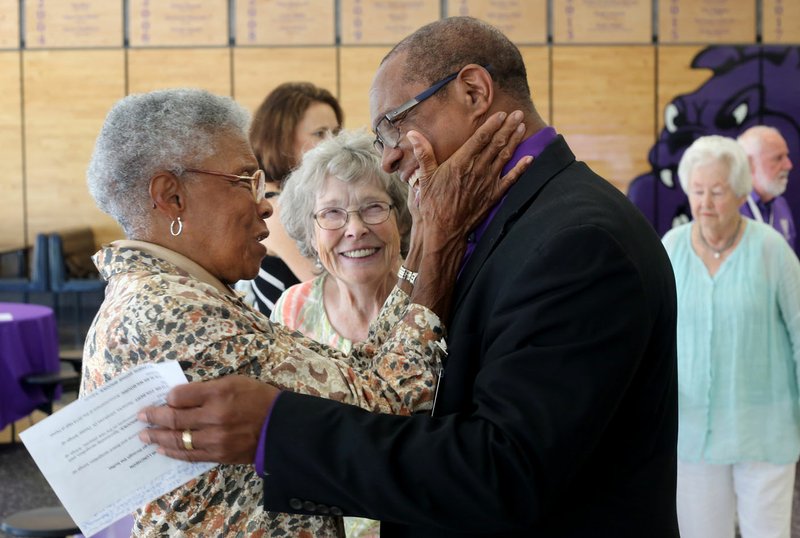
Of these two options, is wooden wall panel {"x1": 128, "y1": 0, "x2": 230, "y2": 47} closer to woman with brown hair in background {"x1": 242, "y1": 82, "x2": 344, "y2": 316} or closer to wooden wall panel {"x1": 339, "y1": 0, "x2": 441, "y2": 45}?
wooden wall panel {"x1": 339, "y1": 0, "x2": 441, "y2": 45}

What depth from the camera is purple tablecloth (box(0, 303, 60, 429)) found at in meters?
5.30

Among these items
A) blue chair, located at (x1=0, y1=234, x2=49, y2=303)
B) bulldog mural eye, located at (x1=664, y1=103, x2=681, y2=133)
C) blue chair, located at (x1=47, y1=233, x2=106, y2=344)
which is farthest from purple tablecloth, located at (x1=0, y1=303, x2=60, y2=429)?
bulldog mural eye, located at (x1=664, y1=103, x2=681, y2=133)

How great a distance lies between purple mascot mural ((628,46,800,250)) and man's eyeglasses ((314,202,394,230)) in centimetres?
622

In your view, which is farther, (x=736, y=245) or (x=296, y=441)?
(x=736, y=245)

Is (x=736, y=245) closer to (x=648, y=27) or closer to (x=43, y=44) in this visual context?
(x=648, y=27)

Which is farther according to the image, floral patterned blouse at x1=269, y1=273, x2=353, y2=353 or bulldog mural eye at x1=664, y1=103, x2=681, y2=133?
bulldog mural eye at x1=664, y1=103, x2=681, y2=133

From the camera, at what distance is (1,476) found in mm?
5789

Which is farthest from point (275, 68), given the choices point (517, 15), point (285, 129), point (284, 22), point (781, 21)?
point (285, 129)

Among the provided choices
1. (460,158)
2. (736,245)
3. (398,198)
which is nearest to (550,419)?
(460,158)

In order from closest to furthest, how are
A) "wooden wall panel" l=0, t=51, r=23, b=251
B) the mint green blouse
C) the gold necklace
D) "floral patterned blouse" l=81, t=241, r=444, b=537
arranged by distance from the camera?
"floral patterned blouse" l=81, t=241, r=444, b=537 < the mint green blouse < the gold necklace < "wooden wall panel" l=0, t=51, r=23, b=251

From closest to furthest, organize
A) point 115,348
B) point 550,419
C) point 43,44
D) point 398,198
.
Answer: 1. point 550,419
2. point 115,348
3. point 398,198
4. point 43,44

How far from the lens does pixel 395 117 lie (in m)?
1.55

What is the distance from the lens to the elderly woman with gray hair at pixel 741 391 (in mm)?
3451

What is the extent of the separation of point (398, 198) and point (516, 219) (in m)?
1.19
